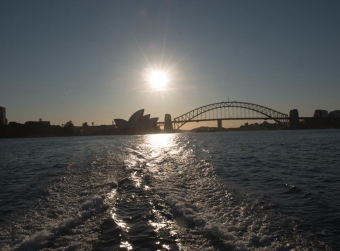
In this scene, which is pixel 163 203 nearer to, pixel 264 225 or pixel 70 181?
pixel 264 225

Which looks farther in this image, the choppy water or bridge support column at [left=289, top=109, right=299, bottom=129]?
bridge support column at [left=289, top=109, right=299, bottom=129]

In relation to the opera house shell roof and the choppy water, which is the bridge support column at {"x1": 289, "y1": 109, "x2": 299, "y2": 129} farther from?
the choppy water

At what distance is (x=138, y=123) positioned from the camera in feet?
455

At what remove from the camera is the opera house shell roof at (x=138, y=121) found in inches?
5359

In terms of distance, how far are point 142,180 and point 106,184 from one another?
5.12 ft

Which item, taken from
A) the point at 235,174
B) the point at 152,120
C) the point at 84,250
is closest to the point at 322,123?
the point at 152,120

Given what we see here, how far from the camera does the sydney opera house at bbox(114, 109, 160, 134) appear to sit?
136 meters

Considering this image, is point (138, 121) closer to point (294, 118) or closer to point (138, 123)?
point (138, 123)

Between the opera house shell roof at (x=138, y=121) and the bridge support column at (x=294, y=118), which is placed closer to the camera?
the opera house shell roof at (x=138, y=121)

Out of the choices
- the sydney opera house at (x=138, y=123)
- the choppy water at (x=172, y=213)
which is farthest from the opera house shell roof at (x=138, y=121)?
the choppy water at (x=172, y=213)

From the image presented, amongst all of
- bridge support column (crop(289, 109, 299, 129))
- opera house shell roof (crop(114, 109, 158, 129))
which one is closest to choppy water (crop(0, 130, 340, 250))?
opera house shell roof (crop(114, 109, 158, 129))

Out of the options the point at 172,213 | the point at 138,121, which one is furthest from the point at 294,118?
the point at 172,213

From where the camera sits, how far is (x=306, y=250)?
179 inches

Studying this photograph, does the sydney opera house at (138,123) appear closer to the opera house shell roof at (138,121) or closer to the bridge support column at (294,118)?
the opera house shell roof at (138,121)
